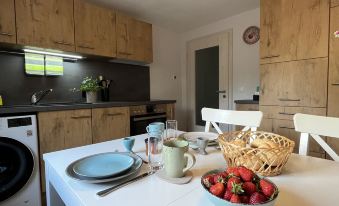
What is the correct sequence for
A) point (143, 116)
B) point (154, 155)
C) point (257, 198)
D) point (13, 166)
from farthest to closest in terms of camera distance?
point (143, 116), point (13, 166), point (154, 155), point (257, 198)

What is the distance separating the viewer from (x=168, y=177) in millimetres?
626

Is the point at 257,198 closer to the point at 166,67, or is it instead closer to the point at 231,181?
the point at 231,181

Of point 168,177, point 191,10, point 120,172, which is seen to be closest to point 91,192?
point 120,172

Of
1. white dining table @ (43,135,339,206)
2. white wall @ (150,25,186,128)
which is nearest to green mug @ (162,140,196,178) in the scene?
white dining table @ (43,135,339,206)

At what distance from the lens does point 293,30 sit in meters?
1.98

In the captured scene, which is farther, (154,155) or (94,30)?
(94,30)

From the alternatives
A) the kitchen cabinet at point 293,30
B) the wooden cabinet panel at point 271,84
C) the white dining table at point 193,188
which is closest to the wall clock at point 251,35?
the kitchen cabinet at point 293,30

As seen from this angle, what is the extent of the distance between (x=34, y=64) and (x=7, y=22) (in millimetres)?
517

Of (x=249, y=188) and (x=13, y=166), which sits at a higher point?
(x=249, y=188)

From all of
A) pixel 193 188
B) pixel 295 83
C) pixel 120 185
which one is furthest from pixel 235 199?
pixel 295 83

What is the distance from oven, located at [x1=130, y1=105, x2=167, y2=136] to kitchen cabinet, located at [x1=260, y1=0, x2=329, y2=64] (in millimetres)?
1542

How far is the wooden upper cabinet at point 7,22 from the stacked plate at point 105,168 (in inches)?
68.7

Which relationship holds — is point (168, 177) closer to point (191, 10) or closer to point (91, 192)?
point (91, 192)

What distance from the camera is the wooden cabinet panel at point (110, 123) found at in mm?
2147
